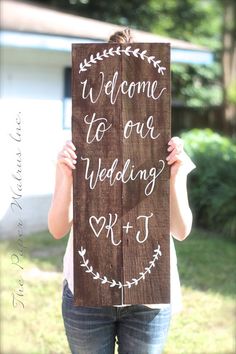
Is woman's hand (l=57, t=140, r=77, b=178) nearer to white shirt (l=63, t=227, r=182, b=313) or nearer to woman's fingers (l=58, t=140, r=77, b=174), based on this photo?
woman's fingers (l=58, t=140, r=77, b=174)

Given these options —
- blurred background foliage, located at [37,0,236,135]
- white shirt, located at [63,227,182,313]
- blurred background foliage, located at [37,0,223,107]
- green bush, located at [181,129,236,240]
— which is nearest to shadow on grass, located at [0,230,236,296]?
green bush, located at [181,129,236,240]

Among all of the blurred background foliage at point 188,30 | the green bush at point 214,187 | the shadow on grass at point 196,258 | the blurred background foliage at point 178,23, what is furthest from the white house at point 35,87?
the blurred background foliage at point 188,30

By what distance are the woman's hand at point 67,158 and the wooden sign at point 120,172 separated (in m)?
0.03

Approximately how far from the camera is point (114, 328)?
6.65ft

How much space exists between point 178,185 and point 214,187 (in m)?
5.57

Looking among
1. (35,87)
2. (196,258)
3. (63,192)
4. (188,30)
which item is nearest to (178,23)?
(188,30)

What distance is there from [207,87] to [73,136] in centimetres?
1315

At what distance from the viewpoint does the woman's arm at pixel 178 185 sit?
1.96 metres

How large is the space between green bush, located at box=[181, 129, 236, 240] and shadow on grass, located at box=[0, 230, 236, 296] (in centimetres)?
24

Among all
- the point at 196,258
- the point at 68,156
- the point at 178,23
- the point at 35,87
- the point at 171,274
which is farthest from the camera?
the point at 178,23

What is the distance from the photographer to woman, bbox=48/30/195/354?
6.49 feet

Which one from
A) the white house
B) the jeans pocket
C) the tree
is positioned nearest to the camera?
the jeans pocket

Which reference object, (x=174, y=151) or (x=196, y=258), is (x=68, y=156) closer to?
(x=174, y=151)

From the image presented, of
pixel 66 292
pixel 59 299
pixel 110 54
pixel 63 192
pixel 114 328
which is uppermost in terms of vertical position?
pixel 110 54
